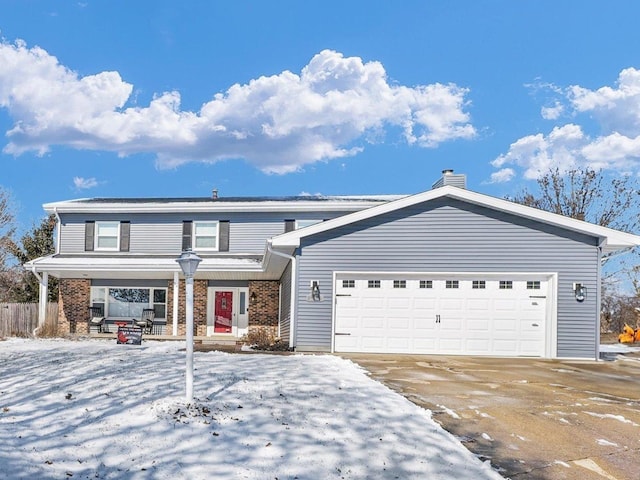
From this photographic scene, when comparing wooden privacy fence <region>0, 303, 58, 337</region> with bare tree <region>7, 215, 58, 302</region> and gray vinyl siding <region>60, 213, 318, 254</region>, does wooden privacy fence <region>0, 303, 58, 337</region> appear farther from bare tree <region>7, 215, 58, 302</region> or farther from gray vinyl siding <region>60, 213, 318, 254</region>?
bare tree <region>7, 215, 58, 302</region>

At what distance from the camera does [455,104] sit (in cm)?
2409

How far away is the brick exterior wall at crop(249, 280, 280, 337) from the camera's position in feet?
62.9

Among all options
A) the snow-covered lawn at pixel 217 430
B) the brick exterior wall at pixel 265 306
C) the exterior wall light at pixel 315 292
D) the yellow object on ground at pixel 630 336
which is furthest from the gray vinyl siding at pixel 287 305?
the yellow object on ground at pixel 630 336

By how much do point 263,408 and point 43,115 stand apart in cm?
2599

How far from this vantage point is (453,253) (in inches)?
520

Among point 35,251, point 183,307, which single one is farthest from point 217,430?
point 35,251

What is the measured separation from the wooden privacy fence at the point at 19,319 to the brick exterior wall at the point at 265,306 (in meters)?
6.84

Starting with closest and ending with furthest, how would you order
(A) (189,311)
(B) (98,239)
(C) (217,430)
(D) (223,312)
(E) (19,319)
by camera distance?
(C) (217,430) < (A) (189,311) < (E) (19,319) < (D) (223,312) < (B) (98,239)

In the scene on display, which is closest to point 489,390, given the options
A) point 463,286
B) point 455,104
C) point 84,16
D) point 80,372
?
point 463,286

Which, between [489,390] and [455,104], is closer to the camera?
[489,390]

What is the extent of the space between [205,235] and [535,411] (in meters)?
15.5

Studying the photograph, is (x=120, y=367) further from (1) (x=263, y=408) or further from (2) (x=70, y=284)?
(2) (x=70, y=284)

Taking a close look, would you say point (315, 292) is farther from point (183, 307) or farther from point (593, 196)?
point (593, 196)

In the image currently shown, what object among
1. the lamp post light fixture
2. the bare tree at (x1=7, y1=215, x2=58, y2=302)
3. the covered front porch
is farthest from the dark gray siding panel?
the lamp post light fixture
